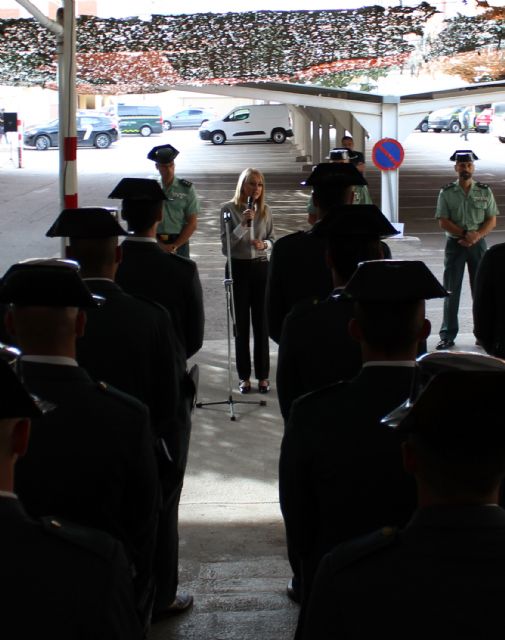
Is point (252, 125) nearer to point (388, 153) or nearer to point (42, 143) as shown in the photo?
point (42, 143)

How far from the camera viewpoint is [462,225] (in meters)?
10.5

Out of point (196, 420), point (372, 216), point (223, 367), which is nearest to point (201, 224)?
point (223, 367)

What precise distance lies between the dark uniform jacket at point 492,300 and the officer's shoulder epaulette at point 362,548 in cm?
364

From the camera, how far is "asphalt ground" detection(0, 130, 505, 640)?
4.56 meters

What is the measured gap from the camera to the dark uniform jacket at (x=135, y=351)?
158 inches

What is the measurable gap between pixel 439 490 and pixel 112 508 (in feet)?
4.04

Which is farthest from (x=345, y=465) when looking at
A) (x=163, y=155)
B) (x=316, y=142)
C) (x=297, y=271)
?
(x=316, y=142)

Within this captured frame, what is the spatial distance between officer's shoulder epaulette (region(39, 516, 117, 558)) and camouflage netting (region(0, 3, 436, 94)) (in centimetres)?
1358

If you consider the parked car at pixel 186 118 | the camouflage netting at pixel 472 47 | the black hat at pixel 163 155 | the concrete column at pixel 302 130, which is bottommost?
the black hat at pixel 163 155

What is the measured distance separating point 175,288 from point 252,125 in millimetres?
49883

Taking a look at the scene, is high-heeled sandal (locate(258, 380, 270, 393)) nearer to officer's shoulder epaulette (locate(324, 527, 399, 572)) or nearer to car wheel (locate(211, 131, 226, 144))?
officer's shoulder epaulette (locate(324, 527, 399, 572))

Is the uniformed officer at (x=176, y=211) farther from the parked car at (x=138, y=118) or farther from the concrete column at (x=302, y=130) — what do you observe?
the parked car at (x=138, y=118)

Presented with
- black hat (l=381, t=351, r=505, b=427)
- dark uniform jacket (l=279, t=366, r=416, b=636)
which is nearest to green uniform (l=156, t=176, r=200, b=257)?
dark uniform jacket (l=279, t=366, r=416, b=636)

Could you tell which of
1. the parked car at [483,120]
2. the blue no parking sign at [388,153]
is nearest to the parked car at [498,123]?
the parked car at [483,120]
